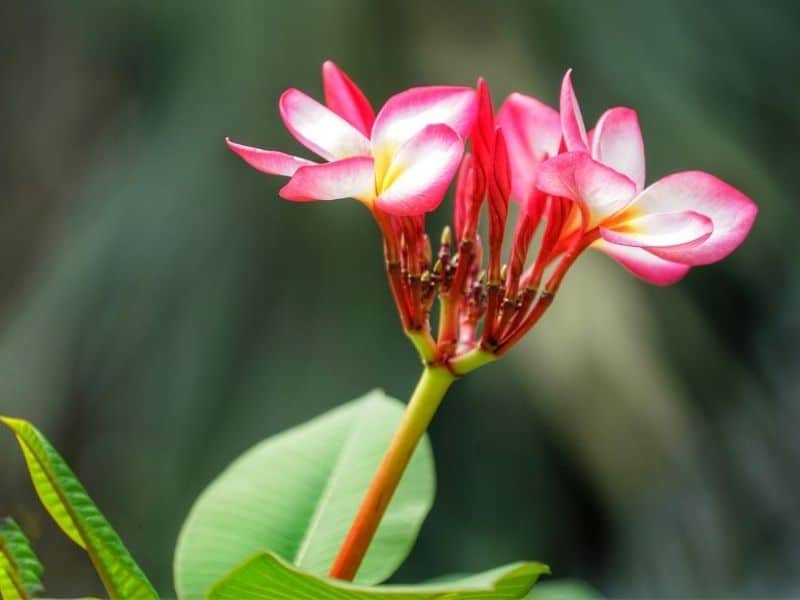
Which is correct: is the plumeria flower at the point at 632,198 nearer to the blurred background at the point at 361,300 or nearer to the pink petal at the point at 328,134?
the pink petal at the point at 328,134

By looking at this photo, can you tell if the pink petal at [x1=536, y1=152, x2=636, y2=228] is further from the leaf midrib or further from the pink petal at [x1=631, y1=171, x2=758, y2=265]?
the leaf midrib

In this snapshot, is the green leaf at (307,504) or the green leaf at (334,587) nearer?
the green leaf at (334,587)

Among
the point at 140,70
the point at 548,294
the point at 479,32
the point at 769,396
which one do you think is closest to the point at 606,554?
the point at 769,396

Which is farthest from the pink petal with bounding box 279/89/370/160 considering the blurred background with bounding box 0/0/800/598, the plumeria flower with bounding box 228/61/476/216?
the blurred background with bounding box 0/0/800/598

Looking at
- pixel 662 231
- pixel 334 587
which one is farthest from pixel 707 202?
pixel 334 587

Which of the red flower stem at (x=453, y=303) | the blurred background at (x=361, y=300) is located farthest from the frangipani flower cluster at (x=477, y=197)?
the blurred background at (x=361, y=300)

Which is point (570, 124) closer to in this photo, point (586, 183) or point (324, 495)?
point (586, 183)
